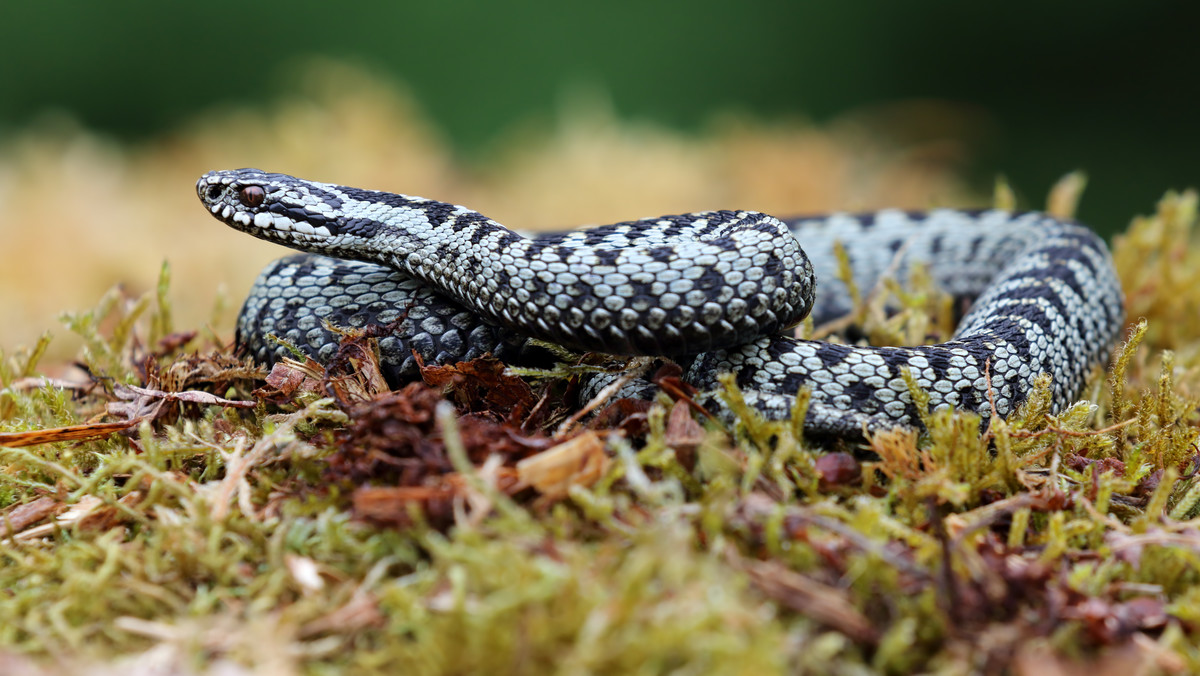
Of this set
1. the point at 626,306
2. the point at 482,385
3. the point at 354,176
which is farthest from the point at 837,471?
the point at 354,176

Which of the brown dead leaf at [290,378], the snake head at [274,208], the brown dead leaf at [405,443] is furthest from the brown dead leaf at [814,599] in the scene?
the snake head at [274,208]

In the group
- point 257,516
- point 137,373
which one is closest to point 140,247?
point 137,373

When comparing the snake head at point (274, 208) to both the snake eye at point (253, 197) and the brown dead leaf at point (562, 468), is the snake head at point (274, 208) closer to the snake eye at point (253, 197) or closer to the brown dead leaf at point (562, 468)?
the snake eye at point (253, 197)

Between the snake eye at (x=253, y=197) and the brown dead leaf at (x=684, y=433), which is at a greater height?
the snake eye at (x=253, y=197)

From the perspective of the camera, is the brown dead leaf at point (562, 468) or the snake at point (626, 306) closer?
the brown dead leaf at point (562, 468)

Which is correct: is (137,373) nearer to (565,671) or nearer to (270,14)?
(565,671)

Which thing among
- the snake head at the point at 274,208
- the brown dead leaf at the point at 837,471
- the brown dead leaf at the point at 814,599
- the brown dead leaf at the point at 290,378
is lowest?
the brown dead leaf at the point at 814,599
